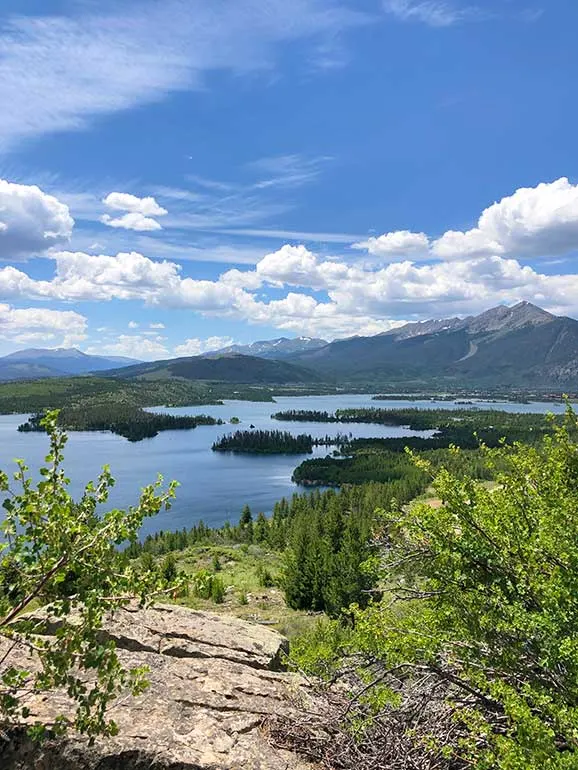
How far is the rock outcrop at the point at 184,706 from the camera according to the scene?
948 centimetres

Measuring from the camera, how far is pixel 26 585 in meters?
6.35

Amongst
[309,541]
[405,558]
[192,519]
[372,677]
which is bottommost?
[192,519]

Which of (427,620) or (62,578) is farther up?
(62,578)

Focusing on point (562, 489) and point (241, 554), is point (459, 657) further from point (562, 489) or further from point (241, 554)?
point (241, 554)

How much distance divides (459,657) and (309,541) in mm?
45907

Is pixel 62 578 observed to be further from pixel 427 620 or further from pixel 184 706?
pixel 427 620

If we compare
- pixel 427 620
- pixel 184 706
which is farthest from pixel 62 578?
pixel 427 620

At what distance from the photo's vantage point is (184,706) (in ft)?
36.8

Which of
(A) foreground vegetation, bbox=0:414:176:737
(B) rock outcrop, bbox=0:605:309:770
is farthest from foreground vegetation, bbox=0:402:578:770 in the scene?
(B) rock outcrop, bbox=0:605:309:770

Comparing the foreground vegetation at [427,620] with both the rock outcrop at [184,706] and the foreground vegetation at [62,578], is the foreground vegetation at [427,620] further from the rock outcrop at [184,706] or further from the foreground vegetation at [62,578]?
the rock outcrop at [184,706]

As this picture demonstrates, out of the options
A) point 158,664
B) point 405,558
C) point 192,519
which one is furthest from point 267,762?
point 192,519

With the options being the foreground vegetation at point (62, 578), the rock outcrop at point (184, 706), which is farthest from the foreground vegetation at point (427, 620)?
the rock outcrop at point (184, 706)

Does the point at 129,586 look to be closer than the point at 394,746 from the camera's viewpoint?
Yes

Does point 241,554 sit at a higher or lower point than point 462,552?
lower
